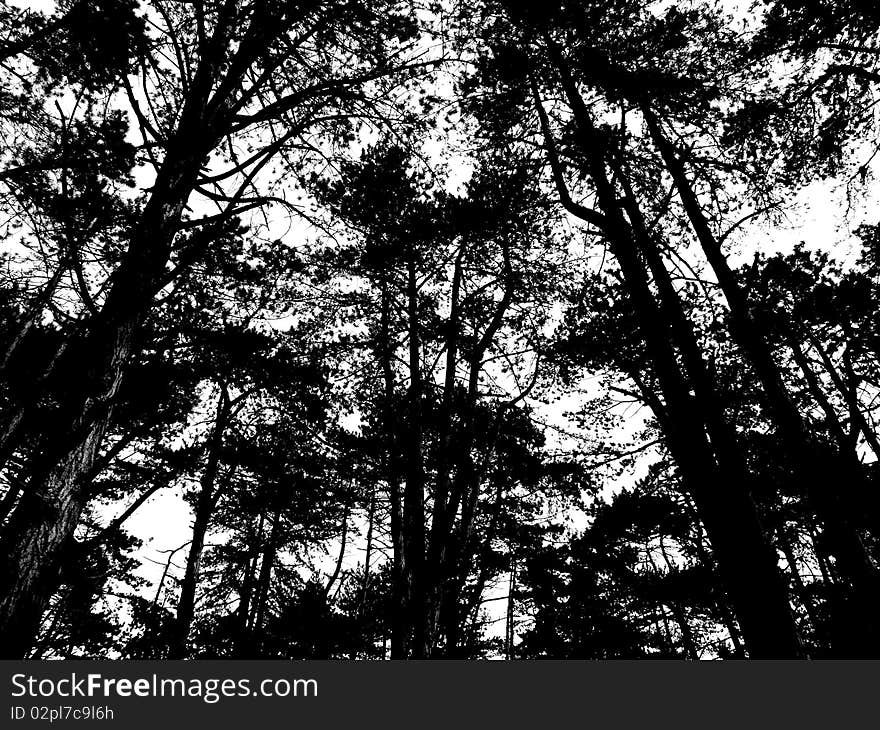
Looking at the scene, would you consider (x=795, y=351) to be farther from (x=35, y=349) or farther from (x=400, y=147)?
(x=35, y=349)

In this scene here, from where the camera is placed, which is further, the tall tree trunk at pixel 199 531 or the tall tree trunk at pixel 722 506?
the tall tree trunk at pixel 199 531

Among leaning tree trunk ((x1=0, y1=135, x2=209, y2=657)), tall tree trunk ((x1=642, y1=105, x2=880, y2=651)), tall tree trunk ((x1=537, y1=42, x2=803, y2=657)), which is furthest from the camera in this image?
tall tree trunk ((x1=642, y1=105, x2=880, y2=651))

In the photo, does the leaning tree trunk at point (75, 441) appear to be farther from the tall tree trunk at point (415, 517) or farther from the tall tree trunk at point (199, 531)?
the tall tree trunk at point (199, 531)

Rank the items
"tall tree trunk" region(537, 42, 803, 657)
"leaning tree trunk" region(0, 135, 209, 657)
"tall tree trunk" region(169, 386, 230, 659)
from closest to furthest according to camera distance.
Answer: "leaning tree trunk" region(0, 135, 209, 657) < "tall tree trunk" region(537, 42, 803, 657) < "tall tree trunk" region(169, 386, 230, 659)

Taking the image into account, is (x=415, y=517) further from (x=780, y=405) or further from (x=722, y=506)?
(x=780, y=405)

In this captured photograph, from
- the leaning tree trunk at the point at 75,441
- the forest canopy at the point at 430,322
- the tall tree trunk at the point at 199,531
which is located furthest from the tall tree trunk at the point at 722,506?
the tall tree trunk at the point at 199,531

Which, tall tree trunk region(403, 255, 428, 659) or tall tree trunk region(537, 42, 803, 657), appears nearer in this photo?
tall tree trunk region(537, 42, 803, 657)

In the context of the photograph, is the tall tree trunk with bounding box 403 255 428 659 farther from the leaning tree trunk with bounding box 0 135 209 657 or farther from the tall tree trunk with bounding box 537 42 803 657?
the leaning tree trunk with bounding box 0 135 209 657

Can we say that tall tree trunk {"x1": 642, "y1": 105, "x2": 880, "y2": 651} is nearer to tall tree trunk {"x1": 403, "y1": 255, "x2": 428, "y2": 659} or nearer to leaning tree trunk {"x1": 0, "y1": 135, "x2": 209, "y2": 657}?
tall tree trunk {"x1": 403, "y1": 255, "x2": 428, "y2": 659}

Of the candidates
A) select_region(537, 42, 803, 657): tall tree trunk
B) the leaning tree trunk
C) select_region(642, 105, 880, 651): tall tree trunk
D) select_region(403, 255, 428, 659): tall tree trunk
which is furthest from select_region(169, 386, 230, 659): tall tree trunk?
select_region(642, 105, 880, 651): tall tree trunk

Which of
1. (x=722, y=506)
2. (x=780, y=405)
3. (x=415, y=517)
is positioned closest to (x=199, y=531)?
(x=415, y=517)

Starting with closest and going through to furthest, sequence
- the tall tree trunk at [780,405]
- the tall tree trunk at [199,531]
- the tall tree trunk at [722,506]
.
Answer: the tall tree trunk at [722,506], the tall tree trunk at [780,405], the tall tree trunk at [199,531]

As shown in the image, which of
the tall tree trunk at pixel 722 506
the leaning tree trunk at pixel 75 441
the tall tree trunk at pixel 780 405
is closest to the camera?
the leaning tree trunk at pixel 75 441

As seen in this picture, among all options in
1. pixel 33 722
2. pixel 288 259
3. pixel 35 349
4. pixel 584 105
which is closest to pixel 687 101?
pixel 584 105
